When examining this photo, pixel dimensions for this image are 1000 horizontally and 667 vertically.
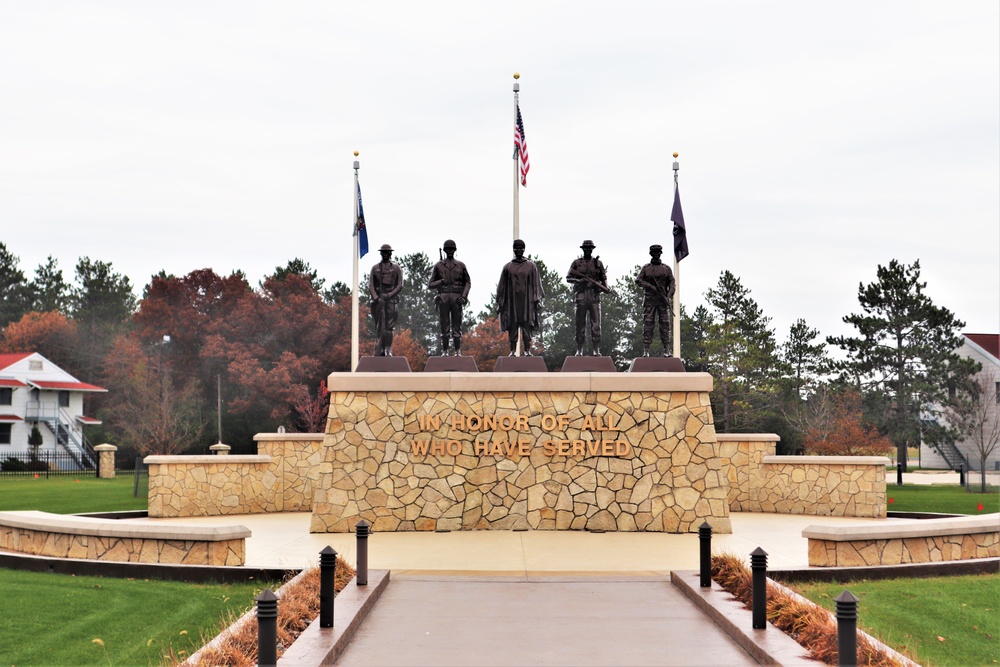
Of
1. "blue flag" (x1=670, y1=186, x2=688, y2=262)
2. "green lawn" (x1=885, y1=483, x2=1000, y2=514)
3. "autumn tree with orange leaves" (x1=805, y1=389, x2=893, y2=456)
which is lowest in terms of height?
"green lawn" (x1=885, y1=483, x2=1000, y2=514)

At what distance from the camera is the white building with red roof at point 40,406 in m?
59.8

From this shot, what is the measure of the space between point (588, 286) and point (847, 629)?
13629 mm

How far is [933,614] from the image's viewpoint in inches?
428

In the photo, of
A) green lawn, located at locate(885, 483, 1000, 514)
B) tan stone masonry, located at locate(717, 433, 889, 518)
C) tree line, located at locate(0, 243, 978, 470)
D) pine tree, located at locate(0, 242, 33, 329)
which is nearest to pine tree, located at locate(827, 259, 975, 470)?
tree line, located at locate(0, 243, 978, 470)

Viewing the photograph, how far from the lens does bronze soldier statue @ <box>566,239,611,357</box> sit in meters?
20.0

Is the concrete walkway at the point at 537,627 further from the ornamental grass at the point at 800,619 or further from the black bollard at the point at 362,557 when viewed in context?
the ornamental grass at the point at 800,619

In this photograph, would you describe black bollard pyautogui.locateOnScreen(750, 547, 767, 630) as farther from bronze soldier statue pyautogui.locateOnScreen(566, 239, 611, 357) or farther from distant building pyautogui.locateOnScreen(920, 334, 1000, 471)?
A: distant building pyautogui.locateOnScreen(920, 334, 1000, 471)

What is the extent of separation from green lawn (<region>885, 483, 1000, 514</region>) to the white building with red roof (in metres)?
43.9

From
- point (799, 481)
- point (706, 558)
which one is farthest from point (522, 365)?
point (706, 558)

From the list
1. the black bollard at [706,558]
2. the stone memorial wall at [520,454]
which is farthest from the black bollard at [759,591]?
the stone memorial wall at [520,454]

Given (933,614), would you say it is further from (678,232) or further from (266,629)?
(678,232)

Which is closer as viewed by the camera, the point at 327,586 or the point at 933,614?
the point at 327,586

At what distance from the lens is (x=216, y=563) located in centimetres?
1314

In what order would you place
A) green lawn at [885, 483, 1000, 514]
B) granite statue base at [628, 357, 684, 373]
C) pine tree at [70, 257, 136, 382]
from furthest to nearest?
pine tree at [70, 257, 136, 382] → green lawn at [885, 483, 1000, 514] → granite statue base at [628, 357, 684, 373]
